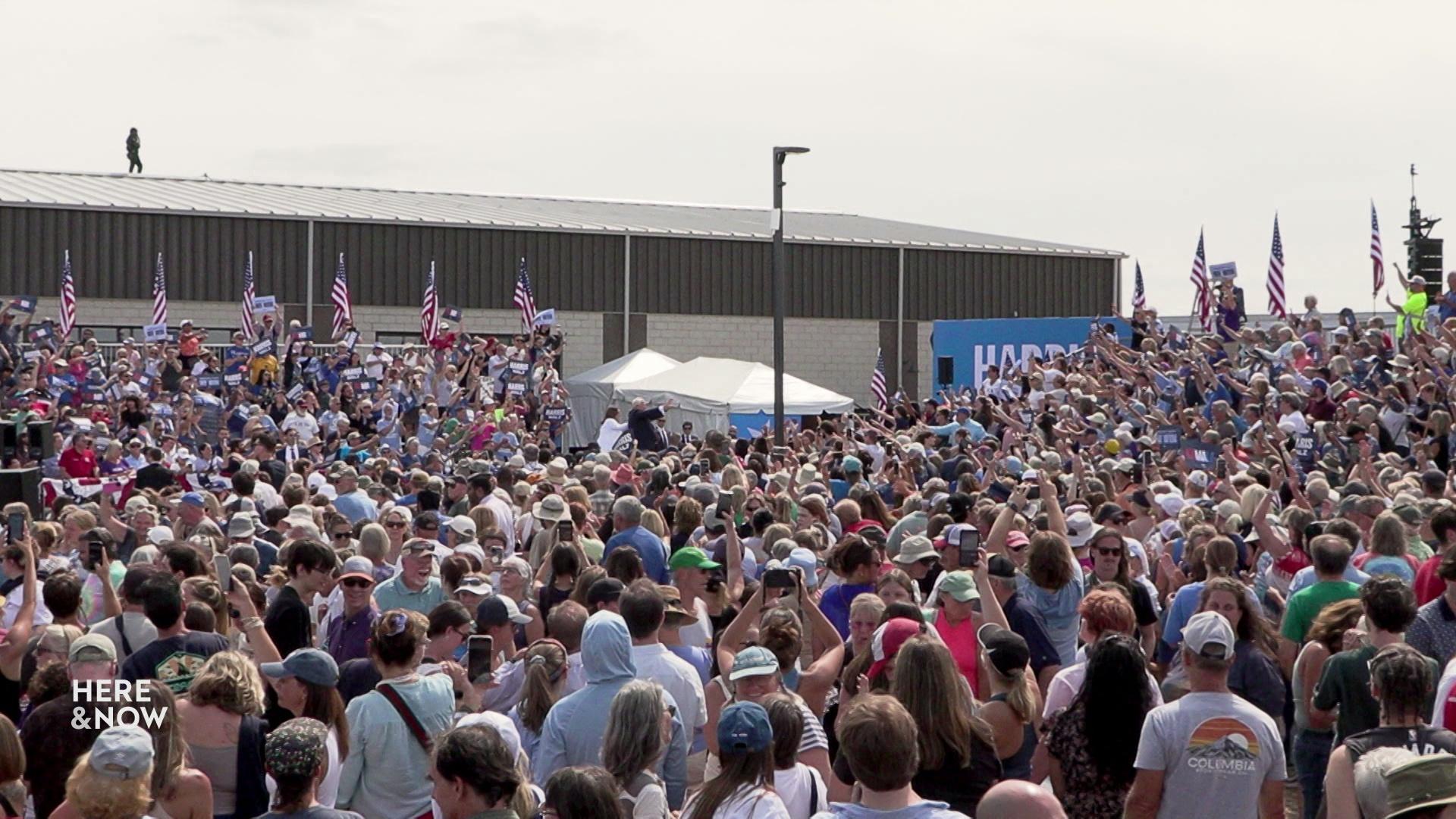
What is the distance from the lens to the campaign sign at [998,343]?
32.5m

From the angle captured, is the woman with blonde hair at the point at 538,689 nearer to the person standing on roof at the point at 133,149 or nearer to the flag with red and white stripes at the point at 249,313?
the flag with red and white stripes at the point at 249,313

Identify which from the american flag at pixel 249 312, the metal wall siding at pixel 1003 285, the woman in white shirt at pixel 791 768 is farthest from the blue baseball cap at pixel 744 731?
the metal wall siding at pixel 1003 285

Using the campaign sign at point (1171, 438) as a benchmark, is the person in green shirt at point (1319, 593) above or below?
below

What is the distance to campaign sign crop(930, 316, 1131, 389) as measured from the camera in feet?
107

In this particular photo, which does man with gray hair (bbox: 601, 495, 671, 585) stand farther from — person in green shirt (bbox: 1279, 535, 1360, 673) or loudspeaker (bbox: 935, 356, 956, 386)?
loudspeaker (bbox: 935, 356, 956, 386)

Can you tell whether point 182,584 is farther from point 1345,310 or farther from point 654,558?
point 1345,310

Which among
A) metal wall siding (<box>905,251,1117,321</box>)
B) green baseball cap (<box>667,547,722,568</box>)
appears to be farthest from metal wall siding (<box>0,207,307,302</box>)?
green baseball cap (<box>667,547,722,568</box>)

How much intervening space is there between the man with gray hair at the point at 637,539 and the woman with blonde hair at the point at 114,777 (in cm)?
578

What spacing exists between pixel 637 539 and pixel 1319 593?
168 inches

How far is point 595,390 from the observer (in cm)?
3412

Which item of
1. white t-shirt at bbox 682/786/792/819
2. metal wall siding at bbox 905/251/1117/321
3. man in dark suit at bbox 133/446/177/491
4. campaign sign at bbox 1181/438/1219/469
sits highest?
metal wall siding at bbox 905/251/1117/321

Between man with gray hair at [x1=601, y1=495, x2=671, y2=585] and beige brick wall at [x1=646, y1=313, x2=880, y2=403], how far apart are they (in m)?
35.0

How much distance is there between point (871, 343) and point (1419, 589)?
3993 cm

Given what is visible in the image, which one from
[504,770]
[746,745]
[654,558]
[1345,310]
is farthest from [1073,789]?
[1345,310]
